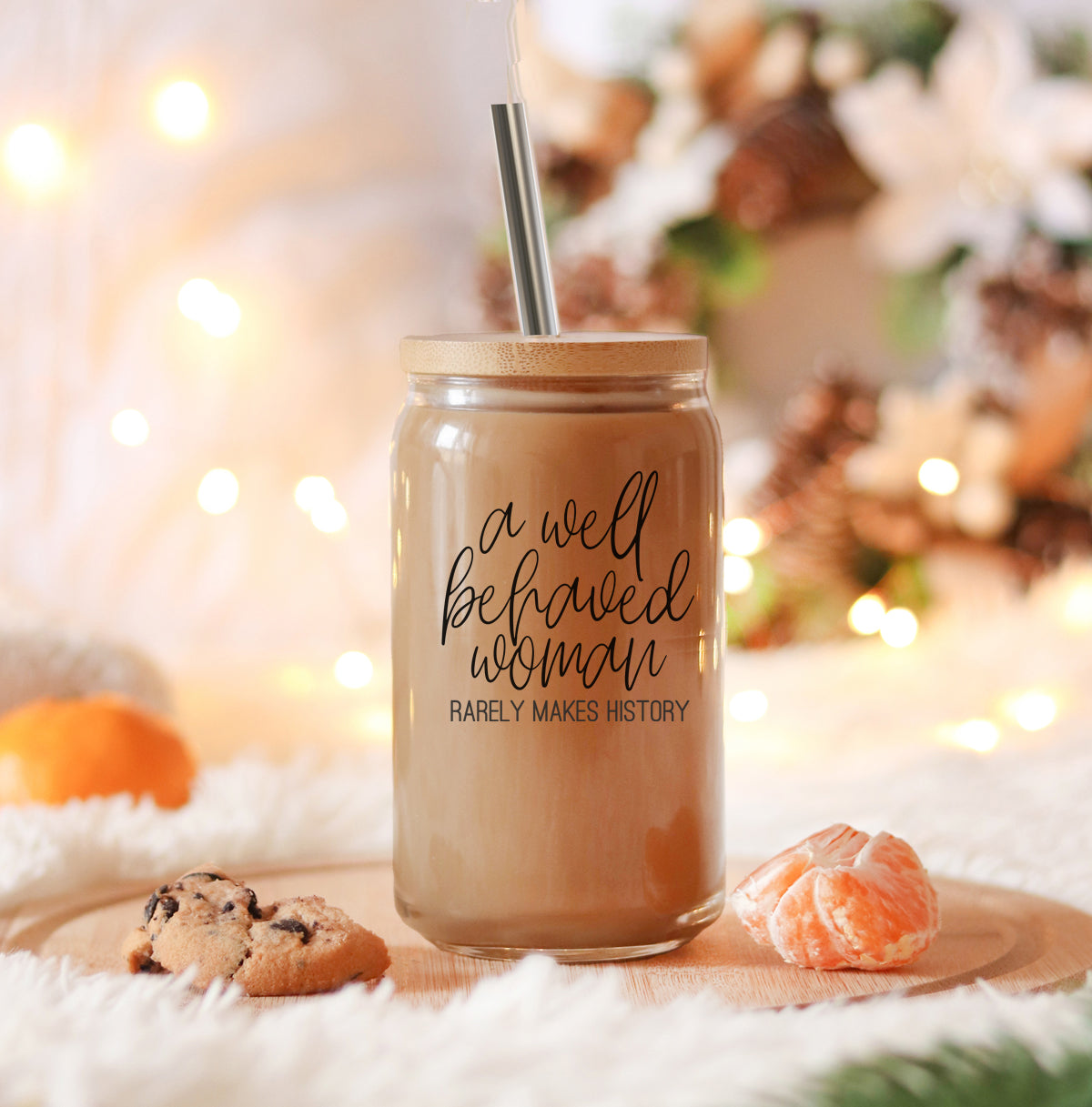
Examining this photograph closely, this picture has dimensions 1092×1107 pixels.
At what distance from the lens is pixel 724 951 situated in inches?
28.7

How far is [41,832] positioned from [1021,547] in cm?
118

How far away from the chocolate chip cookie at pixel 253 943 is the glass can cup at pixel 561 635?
0.05m

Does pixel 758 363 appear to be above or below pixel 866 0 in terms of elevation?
below

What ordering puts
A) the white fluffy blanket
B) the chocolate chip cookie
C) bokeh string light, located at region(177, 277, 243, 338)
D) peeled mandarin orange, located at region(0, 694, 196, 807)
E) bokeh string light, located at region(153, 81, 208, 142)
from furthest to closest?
bokeh string light, located at region(153, 81, 208, 142) → bokeh string light, located at region(177, 277, 243, 338) → peeled mandarin orange, located at region(0, 694, 196, 807) → the chocolate chip cookie → the white fluffy blanket

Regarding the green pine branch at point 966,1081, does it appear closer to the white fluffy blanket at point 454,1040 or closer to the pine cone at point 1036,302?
the white fluffy blanket at point 454,1040

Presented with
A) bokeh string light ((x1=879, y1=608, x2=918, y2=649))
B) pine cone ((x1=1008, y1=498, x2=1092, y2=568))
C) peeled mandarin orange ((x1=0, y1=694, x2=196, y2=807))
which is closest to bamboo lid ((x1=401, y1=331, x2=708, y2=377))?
peeled mandarin orange ((x1=0, y1=694, x2=196, y2=807))

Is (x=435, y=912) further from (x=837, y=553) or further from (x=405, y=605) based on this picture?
(x=837, y=553)

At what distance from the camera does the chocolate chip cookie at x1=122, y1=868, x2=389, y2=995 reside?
0.67 meters

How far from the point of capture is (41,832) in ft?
2.80

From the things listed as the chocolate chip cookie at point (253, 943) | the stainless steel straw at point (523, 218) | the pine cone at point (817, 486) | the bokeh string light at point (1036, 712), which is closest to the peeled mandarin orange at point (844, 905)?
the chocolate chip cookie at point (253, 943)

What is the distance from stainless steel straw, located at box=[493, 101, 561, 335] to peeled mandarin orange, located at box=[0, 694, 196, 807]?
0.48m

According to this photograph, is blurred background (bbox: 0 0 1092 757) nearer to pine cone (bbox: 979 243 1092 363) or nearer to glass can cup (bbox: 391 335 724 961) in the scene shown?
pine cone (bbox: 979 243 1092 363)

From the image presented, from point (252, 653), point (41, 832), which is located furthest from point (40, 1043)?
point (252, 653)

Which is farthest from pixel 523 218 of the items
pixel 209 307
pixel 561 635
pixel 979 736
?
pixel 209 307
